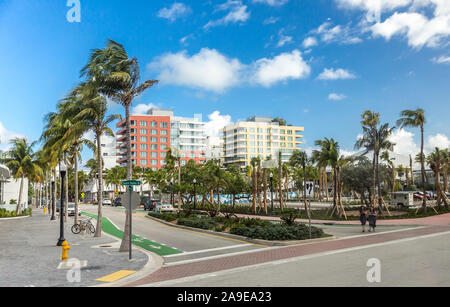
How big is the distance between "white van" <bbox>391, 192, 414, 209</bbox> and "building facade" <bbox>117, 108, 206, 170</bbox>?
272 ft

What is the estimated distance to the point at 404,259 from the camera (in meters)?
12.9

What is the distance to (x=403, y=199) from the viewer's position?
144 ft

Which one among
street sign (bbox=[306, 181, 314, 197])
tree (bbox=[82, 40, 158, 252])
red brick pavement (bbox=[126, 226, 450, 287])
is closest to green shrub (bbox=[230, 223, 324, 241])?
red brick pavement (bbox=[126, 226, 450, 287])

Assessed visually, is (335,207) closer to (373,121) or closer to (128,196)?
(373,121)

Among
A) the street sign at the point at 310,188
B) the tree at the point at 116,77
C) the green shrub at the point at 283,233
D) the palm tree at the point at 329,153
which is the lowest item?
the green shrub at the point at 283,233

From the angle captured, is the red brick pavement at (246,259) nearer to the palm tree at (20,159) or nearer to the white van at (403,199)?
the white van at (403,199)

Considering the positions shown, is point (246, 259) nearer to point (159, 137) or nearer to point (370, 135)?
point (370, 135)

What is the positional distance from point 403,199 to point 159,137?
103 m

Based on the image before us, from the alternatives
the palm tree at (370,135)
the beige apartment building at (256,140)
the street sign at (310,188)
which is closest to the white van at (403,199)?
the palm tree at (370,135)

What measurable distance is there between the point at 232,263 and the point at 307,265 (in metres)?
2.65

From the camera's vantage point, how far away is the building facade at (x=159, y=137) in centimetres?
13075

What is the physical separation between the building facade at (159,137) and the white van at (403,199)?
82.8 metres

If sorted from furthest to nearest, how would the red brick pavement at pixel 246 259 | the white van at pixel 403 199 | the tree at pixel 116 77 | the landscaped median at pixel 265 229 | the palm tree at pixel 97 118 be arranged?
the white van at pixel 403 199, the palm tree at pixel 97 118, the landscaped median at pixel 265 229, the tree at pixel 116 77, the red brick pavement at pixel 246 259
